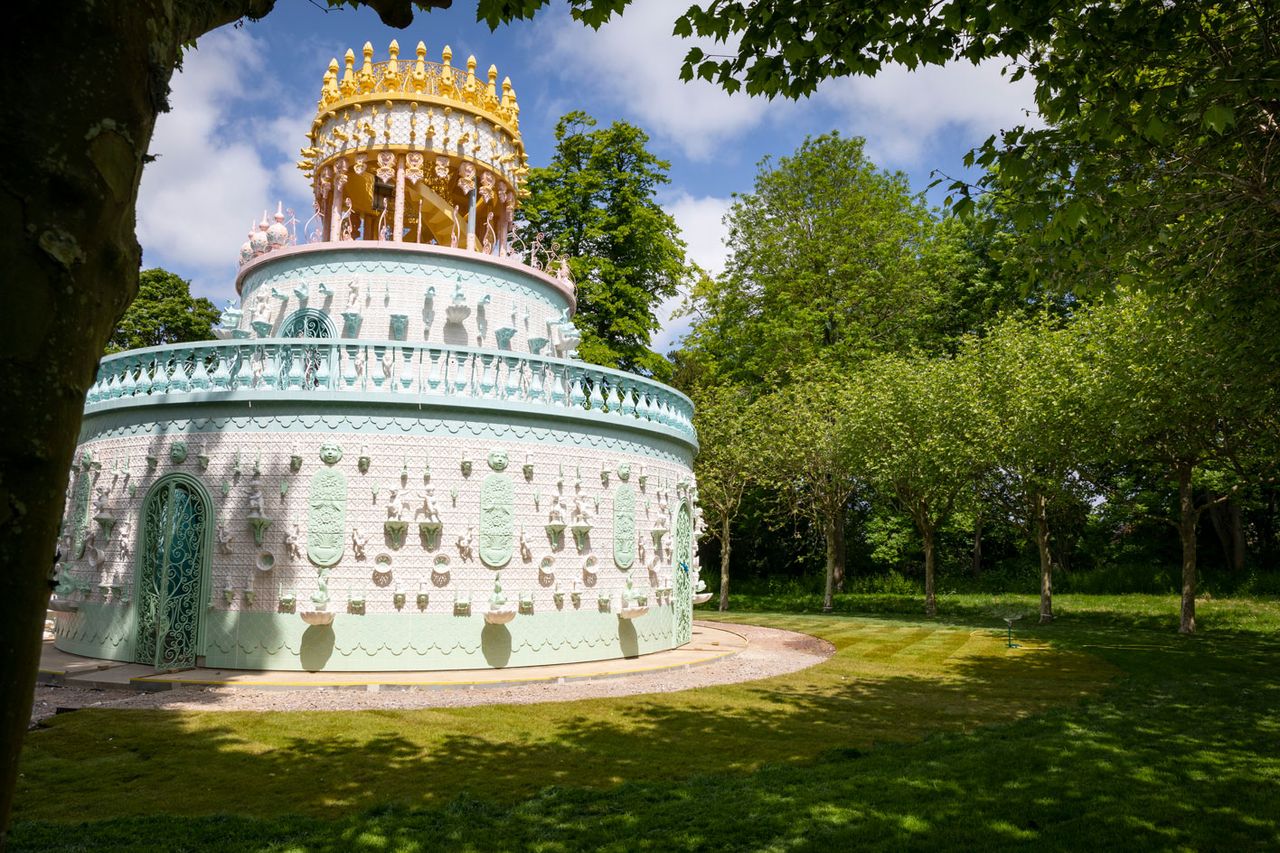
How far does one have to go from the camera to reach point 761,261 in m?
40.0

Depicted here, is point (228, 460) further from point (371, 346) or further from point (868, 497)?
point (868, 497)

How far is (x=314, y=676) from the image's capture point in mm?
13094

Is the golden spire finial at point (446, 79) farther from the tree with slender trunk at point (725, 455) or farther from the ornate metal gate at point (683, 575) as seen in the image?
the tree with slender trunk at point (725, 455)

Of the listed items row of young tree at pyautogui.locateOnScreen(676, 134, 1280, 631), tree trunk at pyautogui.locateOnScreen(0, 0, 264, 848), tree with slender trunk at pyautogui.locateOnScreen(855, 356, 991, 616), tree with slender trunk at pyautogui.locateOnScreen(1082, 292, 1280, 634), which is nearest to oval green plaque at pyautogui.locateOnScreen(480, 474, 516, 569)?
row of young tree at pyautogui.locateOnScreen(676, 134, 1280, 631)

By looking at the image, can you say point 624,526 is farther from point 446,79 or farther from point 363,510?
point 446,79

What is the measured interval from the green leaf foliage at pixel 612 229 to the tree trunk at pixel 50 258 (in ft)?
105

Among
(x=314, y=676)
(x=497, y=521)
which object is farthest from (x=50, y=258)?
(x=497, y=521)

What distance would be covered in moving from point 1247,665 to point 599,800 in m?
15.2

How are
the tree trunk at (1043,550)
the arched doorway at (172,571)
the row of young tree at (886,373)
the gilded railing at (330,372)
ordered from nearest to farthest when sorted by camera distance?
the arched doorway at (172,571), the gilded railing at (330,372), the row of young tree at (886,373), the tree trunk at (1043,550)

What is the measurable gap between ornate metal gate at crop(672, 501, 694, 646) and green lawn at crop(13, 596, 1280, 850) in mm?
4515

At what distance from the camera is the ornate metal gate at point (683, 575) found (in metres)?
18.1

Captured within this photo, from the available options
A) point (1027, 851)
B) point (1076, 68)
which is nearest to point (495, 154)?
point (1076, 68)

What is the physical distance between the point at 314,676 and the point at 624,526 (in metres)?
5.82

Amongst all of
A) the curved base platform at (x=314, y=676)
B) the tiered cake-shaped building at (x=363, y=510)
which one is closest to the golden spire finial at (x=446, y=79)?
the tiered cake-shaped building at (x=363, y=510)
